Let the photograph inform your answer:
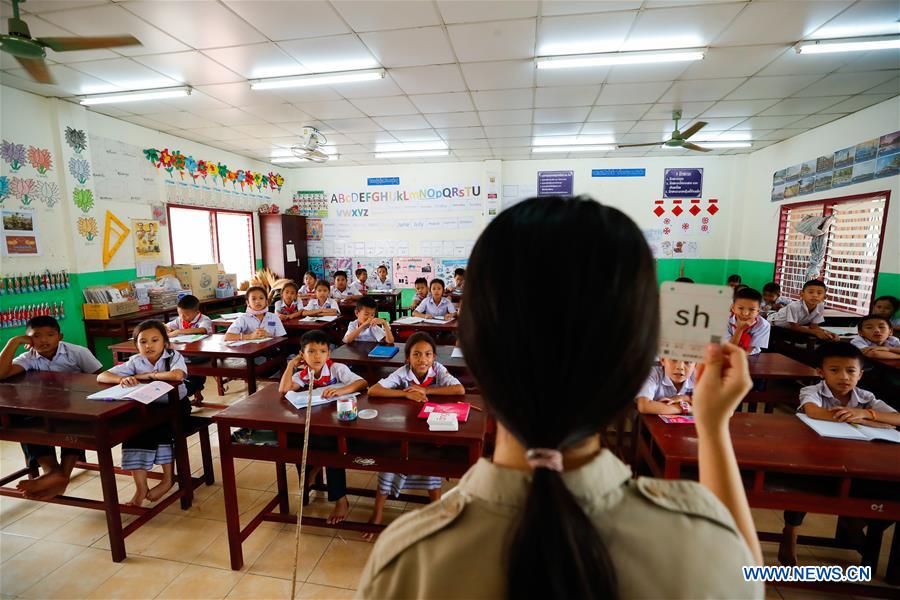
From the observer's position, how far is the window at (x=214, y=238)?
5.59 meters

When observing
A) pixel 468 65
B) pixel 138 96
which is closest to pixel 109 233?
pixel 138 96

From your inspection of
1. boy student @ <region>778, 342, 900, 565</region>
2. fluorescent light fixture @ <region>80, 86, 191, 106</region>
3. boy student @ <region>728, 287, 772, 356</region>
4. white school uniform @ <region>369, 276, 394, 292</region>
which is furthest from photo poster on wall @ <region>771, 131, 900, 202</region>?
fluorescent light fixture @ <region>80, 86, 191, 106</region>

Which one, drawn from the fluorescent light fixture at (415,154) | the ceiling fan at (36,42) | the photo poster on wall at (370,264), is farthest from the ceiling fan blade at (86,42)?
the photo poster on wall at (370,264)

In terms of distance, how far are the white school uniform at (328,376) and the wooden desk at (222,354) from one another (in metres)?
1.16

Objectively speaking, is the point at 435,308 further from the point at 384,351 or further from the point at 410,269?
the point at 410,269

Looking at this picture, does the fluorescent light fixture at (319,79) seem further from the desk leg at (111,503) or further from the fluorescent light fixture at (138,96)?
the desk leg at (111,503)

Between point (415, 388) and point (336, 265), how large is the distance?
248 inches

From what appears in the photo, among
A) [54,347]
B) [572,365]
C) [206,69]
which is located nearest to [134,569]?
[54,347]

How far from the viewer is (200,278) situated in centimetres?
556

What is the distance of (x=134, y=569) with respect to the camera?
2.00 m

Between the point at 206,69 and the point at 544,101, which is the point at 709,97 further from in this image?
the point at 206,69

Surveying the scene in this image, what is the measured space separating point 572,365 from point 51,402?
109 inches

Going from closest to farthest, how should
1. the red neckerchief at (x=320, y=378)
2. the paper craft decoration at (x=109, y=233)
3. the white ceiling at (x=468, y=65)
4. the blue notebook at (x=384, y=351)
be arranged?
the red neckerchief at (x=320, y=378) → the white ceiling at (x=468, y=65) → the blue notebook at (x=384, y=351) → the paper craft decoration at (x=109, y=233)

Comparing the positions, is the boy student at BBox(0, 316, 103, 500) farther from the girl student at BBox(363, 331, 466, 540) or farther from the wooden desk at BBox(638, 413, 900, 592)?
the wooden desk at BBox(638, 413, 900, 592)
